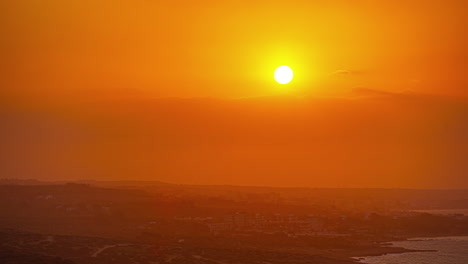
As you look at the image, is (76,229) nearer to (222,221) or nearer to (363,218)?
(222,221)

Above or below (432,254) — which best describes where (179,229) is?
above

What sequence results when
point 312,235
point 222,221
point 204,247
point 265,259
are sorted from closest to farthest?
1. point 265,259
2. point 204,247
3. point 312,235
4. point 222,221

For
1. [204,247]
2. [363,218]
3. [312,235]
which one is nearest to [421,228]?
[363,218]

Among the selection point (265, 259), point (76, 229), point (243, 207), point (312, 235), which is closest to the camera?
point (265, 259)

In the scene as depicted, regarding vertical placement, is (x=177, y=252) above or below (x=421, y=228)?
below

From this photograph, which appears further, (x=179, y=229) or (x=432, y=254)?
(x=179, y=229)

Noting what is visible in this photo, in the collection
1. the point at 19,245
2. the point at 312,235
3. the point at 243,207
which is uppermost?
the point at 243,207

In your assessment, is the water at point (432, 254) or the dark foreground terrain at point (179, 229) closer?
the dark foreground terrain at point (179, 229)

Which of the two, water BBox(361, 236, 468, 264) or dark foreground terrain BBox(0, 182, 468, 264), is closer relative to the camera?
dark foreground terrain BBox(0, 182, 468, 264)
